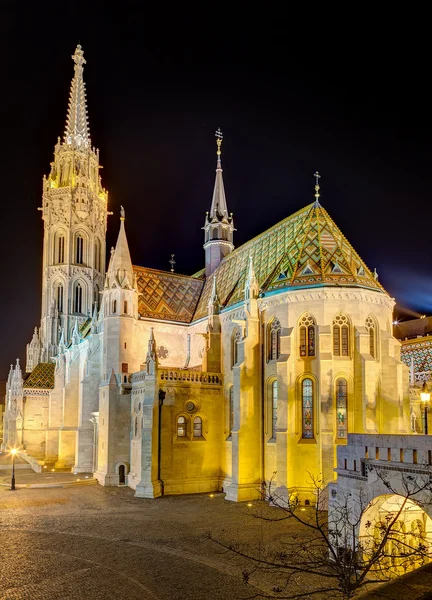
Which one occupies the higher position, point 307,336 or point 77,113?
point 77,113

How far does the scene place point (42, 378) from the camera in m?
73.0

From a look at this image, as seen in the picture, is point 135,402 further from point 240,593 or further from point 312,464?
point 240,593

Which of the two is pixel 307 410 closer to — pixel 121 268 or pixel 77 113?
pixel 121 268

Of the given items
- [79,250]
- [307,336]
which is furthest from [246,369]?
[79,250]

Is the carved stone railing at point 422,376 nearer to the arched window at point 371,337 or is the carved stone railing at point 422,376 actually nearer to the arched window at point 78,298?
the arched window at point 371,337

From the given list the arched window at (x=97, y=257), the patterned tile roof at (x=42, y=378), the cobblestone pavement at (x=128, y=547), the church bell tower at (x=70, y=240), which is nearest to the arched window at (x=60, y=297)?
the church bell tower at (x=70, y=240)

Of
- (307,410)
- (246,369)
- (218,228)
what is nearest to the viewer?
(307,410)

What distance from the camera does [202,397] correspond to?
37.6 metres

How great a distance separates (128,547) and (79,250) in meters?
64.7

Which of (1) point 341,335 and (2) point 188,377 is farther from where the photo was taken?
(2) point 188,377

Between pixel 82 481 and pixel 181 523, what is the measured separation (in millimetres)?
16317

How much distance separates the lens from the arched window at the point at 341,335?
32.8m

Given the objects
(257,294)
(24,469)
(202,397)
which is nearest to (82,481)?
(202,397)

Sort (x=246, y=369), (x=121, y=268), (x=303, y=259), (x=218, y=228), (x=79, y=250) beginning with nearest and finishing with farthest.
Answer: (x=246, y=369) → (x=303, y=259) → (x=121, y=268) → (x=218, y=228) → (x=79, y=250)
